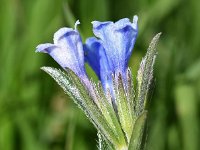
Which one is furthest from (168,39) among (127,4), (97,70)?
(97,70)

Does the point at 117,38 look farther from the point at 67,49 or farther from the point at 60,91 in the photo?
the point at 60,91

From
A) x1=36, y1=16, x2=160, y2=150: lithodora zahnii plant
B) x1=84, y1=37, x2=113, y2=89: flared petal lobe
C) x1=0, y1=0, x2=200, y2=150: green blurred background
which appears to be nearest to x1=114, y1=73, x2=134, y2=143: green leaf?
x1=36, y1=16, x2=160, y2=150: lithodora zahnii plant

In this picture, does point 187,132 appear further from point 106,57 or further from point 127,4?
point 127,4

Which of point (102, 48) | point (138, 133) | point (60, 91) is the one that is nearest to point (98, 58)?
point (102, 48)

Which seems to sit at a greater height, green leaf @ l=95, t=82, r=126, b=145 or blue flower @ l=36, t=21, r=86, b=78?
blue flower @ l=36, t=21, r=86, b=78

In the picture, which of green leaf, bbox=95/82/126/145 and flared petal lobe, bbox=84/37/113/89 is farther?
flared petal lobe, bbox=84/37/113/89

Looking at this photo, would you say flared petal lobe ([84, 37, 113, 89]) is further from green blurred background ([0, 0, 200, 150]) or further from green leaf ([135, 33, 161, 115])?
green blurred background ([0, 0, 200, 150])

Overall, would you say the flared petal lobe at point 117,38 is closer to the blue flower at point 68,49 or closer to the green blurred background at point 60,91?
the blue flower at point 68,49

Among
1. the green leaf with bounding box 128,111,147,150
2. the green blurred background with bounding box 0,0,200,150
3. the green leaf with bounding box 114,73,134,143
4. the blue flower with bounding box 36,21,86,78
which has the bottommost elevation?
the green leaf with bounding box 128,111,147,150
